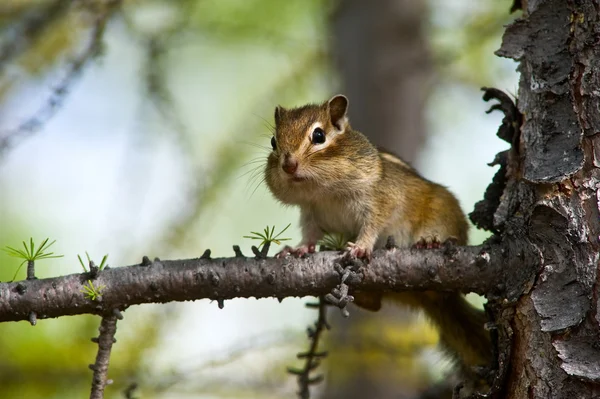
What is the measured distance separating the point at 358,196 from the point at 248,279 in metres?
1.19

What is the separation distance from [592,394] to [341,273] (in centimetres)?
91

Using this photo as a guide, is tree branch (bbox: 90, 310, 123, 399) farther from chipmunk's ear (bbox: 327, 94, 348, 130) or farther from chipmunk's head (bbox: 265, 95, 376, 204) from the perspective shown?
chipmunk's ear (bbox: 327, 94, 348, 130)

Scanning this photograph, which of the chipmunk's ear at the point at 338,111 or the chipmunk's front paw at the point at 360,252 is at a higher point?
the chipmunk's ear at the point at 338,111

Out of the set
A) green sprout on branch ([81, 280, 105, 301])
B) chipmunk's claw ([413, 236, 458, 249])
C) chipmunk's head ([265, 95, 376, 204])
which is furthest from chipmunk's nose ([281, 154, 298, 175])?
green sprout on branch ([81, 280, 105, 301])

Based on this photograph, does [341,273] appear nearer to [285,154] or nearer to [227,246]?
[285,154]

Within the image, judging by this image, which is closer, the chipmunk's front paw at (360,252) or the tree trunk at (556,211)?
the tree trunk at (556,211)

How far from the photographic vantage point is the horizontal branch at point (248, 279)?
2.52 meters

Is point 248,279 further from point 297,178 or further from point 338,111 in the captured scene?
point 338,111

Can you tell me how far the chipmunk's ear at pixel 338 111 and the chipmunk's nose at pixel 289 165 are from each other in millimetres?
519

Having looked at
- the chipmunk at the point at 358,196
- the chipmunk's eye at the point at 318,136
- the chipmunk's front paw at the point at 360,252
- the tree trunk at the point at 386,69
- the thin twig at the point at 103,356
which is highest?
the tree trunk at the point at 386,69

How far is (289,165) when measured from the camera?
3.37 metres

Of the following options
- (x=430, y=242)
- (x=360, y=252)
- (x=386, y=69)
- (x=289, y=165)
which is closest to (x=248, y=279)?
(x=360, y=252)

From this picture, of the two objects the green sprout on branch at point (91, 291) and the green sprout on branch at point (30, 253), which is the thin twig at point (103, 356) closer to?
the green sprout on branch at point (91, 291)

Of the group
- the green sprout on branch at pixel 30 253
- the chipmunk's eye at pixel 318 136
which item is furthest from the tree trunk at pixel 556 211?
the green sprout on branch at pixel 30 253
